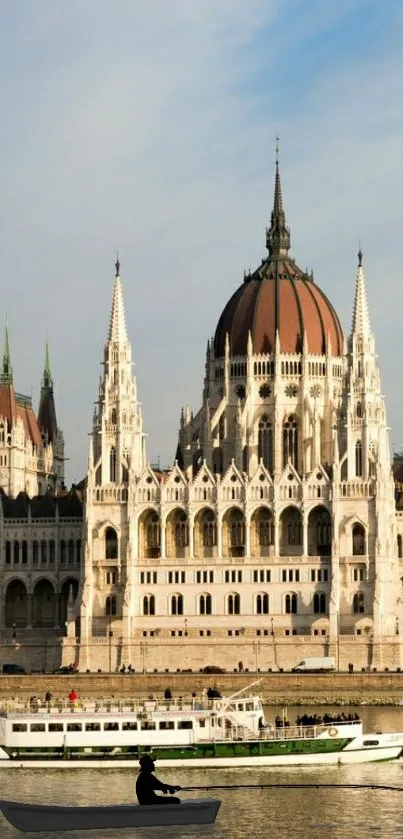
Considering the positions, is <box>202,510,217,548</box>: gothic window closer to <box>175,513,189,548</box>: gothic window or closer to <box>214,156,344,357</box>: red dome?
<box>175,513,189,548</box>: gothic window

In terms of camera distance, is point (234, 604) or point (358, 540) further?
point (234, 604)

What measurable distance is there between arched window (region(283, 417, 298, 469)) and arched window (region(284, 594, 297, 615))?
654 inches

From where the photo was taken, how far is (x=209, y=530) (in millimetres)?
167250

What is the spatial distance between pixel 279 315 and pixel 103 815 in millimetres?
103487

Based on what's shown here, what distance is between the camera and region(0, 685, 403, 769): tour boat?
100438mm

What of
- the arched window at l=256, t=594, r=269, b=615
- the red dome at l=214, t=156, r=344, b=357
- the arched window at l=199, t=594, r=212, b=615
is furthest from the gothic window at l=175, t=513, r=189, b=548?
the red dome at l=214, t=156, r=344, b=357

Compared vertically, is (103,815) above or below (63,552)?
below

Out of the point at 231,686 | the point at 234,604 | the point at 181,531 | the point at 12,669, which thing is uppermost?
the point at 181,531

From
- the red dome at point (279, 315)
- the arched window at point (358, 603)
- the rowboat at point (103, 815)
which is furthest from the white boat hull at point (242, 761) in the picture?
the red dome at point (279, 315)

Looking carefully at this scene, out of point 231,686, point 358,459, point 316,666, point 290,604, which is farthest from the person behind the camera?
point 358,459

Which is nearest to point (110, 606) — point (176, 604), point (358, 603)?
point (176, 604)

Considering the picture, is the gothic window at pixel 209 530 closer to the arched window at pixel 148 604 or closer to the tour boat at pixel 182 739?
the arched window at pixel 148 604

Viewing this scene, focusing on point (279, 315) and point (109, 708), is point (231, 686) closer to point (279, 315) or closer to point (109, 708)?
point (279, 315)

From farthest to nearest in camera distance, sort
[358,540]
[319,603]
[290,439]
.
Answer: [290,439], [358,540], [319,603]
